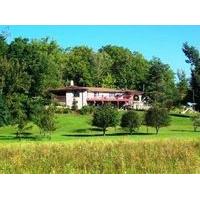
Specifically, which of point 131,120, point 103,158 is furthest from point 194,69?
point 103,158

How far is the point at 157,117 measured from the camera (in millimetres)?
18297

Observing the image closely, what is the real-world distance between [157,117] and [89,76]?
3101mm

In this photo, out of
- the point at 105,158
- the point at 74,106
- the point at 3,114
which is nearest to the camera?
the point at 105,158

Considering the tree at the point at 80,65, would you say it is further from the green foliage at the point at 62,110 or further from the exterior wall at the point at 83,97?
the green foliage at the point at 62,110

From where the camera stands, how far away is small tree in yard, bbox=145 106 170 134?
58.9 ft

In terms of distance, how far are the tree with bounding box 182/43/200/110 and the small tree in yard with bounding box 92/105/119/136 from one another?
123 inches

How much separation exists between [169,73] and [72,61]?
2.86 metres

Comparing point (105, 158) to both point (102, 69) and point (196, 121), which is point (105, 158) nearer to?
point (102, 69)

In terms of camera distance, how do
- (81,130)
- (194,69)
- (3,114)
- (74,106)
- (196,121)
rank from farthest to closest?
(81,130), (74,106), (196,121), (3,114), (194,69)

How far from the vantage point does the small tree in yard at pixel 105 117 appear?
1858 cm

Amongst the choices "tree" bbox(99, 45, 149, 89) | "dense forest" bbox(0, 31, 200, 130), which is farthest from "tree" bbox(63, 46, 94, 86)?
"tree" bbox(99, 45, 149, 89)
